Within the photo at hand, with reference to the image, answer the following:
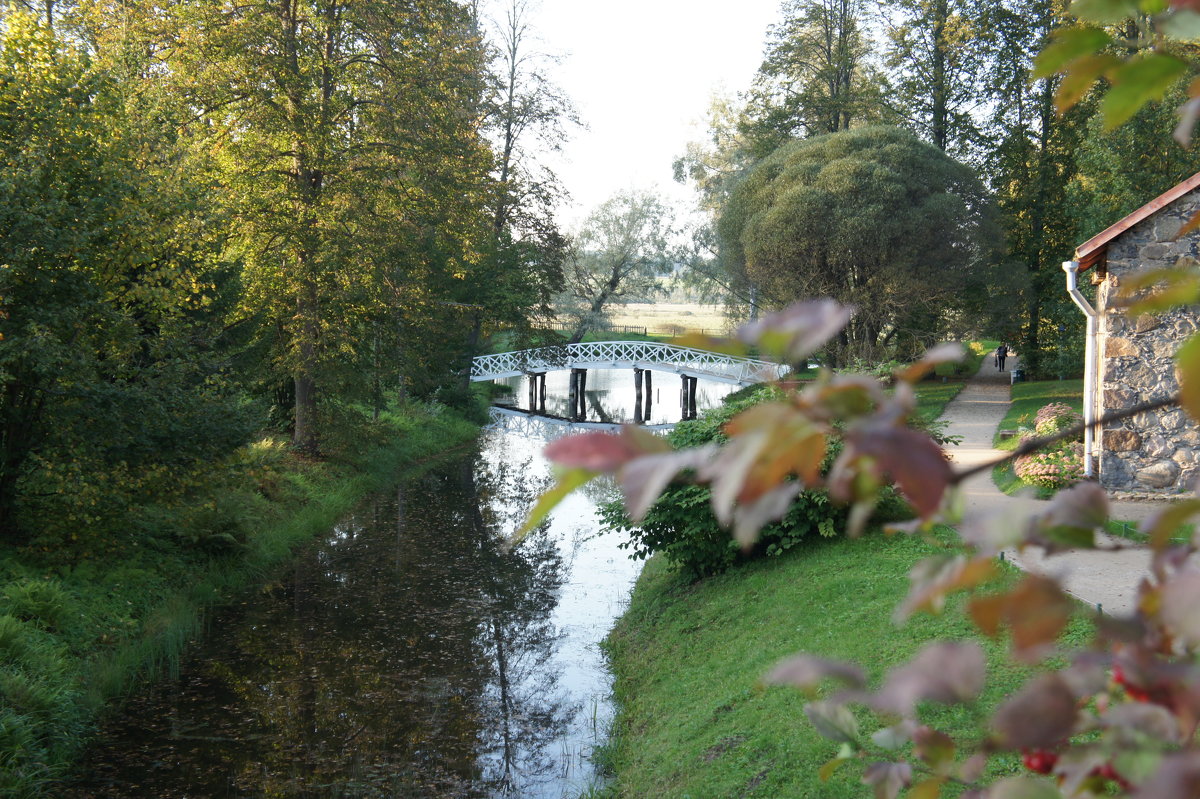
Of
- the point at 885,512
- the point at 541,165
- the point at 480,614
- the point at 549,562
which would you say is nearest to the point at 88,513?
the point at 480,614

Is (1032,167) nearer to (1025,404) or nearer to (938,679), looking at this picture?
(1025,404)

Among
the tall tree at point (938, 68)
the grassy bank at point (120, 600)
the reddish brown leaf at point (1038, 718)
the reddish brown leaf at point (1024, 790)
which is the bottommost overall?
the grassy bank at point (120, 600)

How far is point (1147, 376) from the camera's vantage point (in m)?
10.1

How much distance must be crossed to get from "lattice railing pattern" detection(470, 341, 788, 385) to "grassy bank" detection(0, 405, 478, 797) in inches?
627

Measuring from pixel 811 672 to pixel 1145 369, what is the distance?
11.0 metres

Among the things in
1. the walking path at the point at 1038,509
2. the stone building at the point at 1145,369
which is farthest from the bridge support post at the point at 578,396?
the stone building at the point at 1145,369

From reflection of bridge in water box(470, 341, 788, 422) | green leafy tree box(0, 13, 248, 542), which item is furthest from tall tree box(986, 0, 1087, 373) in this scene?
green leafy tree box(0, 13, 248, 542)

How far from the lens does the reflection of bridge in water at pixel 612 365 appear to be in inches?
1172

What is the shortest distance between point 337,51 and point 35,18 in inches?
300

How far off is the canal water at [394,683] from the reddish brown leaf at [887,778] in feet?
8.92

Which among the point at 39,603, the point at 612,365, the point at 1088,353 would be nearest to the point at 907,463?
the point at 39,603

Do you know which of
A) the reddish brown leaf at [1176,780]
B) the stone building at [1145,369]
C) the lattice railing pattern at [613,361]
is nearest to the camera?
the reddish brown leaf at [1176,780]

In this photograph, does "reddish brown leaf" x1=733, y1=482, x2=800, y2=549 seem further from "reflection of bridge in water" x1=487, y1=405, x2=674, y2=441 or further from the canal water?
"reflection of bridge in water" x1=487, y1=405, x2=674, y2=441

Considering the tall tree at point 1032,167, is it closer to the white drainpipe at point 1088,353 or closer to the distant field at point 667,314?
the distant field at point 667,314
